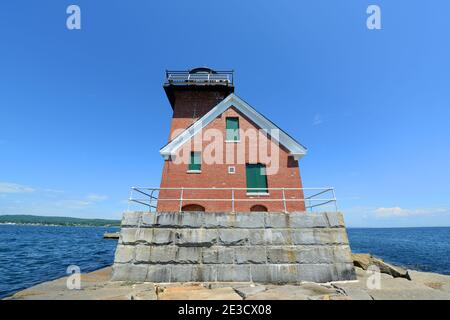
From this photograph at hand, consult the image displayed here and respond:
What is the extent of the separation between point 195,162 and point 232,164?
220cm

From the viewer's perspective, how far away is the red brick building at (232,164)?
1205 cm

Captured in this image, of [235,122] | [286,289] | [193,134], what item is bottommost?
[286,289]

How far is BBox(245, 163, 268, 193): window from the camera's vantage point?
1253 cm

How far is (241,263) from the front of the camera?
26.6 ft

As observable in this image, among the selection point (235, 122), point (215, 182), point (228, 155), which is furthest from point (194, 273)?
point (235, 122)

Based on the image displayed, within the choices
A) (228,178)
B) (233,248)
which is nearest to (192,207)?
(228,178)

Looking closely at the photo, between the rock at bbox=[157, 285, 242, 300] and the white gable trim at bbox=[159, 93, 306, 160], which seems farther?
the white gable trim at bbox=[159, 93, 306, 160]

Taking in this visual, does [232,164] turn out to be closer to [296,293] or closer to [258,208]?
[258,208]

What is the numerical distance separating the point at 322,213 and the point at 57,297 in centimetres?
935

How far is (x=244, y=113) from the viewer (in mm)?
14266

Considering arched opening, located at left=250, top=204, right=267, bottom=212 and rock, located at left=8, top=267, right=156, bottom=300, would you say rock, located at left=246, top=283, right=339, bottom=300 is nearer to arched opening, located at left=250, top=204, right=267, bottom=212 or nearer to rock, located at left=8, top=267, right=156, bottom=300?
rock, located at left=8, top=267, right=156, bottom=300

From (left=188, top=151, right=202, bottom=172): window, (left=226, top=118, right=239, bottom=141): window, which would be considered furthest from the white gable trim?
(left=188, top=151, right=202, bottom=172): window

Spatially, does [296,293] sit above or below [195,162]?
below
